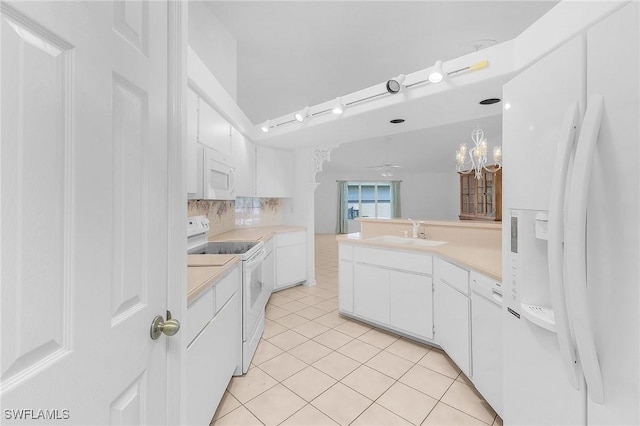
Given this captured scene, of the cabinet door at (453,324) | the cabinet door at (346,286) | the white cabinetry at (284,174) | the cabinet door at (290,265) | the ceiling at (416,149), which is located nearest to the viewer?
the cabinet door at (453,324)

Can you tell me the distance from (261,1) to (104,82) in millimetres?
2317

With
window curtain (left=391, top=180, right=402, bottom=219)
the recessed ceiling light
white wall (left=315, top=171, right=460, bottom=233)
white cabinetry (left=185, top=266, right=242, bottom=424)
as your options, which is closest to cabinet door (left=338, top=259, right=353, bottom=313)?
white cabinetry (left=185, top=266, right=242, bottom=424)

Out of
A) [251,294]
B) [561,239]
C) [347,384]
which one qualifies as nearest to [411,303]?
[347,384]

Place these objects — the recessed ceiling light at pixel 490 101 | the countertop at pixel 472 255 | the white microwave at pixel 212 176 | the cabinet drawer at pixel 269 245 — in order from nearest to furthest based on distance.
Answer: the countertop at pixel 472 255, the white microwave at pixel 212 176, the recessed ceiling light at pixel 490 101, the cabinet drawer at pixel 269 245

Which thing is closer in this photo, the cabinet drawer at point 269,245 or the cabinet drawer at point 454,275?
the cabinet drawer at point 454,275

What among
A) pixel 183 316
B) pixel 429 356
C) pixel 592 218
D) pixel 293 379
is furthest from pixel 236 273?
pixel 592 218

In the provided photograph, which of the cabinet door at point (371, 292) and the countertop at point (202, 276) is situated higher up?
the countertop at point (202, 276)

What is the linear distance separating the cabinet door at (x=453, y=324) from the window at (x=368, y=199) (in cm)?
807

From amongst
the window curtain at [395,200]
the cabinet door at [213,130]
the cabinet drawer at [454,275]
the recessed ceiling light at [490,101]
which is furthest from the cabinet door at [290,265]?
the window curtain at [395,200]

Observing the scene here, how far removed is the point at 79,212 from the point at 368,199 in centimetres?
1007

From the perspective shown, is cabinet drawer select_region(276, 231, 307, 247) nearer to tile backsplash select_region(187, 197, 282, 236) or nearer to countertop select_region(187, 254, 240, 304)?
tile backsplash select_region(187, 197, 282, 236)

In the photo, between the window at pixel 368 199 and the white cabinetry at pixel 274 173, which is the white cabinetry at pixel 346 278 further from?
the window at pixel 368 199

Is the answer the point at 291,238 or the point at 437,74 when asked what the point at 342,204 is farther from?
the point at 437,74

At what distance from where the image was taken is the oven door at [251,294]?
2.04 metres
